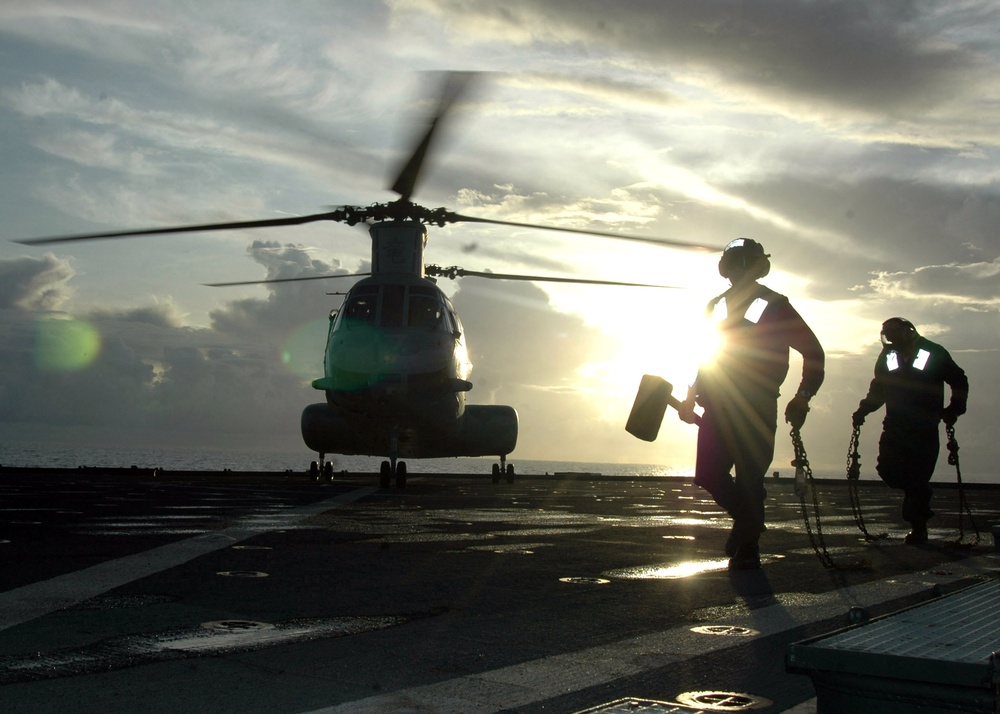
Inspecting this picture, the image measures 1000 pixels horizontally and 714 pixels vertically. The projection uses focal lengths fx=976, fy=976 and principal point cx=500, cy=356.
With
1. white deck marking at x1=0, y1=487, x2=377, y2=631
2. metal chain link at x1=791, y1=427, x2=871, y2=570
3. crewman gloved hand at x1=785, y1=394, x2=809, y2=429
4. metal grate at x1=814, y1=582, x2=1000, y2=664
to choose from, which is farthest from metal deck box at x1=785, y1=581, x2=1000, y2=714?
crewman gloved hand at x1=785, y1=394, x2=809, y2=429

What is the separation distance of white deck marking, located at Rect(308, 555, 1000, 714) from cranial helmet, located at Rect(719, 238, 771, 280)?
3010mm

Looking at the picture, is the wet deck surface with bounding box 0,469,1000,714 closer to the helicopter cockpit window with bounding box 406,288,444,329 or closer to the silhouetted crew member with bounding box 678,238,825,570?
the silhouetted crew member with bounding box 678,238,825,570

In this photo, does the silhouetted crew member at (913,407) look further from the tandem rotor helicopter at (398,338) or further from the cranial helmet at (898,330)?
the tandem rotor helicopter at (398,338)

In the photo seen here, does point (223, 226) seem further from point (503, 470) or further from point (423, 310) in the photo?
point (503, 470)

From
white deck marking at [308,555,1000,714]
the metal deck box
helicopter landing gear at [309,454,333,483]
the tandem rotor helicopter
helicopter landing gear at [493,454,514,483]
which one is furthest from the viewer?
helicopter landing gear at [493,454,514,483]

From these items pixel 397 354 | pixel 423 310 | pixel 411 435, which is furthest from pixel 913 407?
pixel 411 435

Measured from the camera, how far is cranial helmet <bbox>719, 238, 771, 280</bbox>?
24.7 feet

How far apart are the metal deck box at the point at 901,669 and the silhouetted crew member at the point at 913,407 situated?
7007mm

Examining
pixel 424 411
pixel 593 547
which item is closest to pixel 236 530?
pixel 593 547

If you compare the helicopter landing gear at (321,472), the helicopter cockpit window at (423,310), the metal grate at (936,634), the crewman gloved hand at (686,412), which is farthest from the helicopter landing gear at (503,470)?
the metal grate at (936,634)

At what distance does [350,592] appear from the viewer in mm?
5320

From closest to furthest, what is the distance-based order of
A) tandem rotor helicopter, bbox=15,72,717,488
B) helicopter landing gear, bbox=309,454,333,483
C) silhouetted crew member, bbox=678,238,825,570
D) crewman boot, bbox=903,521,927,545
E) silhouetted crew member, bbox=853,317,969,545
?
silhouetted crew member, bbox=678,238,825,570
crewman boot, bbox=903,521,927,545
silhouetted crew member, bbox=853,317,969,545
tandem rotor helicopter, bbox=15,72,717,488
helicopter landing gear, bbox=309,454,333,483

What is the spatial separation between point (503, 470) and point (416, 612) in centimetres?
2612

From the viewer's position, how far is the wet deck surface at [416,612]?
315cm
